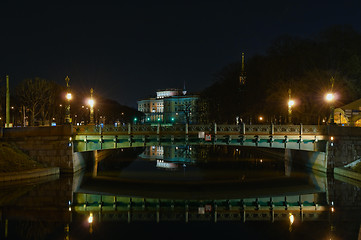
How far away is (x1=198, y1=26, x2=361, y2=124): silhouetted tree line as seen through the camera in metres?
63.2

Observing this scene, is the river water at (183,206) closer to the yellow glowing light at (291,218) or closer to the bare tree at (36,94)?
the yellow glowing light at (291,218)

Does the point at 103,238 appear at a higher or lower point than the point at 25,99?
lower

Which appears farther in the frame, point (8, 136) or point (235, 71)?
point (235, 71)

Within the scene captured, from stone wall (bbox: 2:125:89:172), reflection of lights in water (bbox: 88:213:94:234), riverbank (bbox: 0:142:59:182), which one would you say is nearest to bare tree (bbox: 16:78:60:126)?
stone wall (bbox: 2:125:89:172)

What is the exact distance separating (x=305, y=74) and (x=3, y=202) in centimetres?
5027

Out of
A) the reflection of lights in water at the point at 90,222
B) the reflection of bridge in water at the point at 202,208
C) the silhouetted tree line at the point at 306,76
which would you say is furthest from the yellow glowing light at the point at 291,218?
the silhouetted tree line at the point at 306,76

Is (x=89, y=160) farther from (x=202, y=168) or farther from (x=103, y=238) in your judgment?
(x=103, y=238)

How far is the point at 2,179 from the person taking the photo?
34438mm

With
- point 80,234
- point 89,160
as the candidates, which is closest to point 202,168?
point 89,160

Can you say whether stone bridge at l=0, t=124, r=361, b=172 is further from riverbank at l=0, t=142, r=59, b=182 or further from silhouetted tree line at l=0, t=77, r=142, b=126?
silhouetted tree line at l=0, t=77, r=142, b=126

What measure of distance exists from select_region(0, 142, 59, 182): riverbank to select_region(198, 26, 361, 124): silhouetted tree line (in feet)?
129

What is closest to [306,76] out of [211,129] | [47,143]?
[211,129]

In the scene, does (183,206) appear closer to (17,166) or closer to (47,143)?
(17,166)

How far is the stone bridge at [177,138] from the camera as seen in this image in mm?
40469
